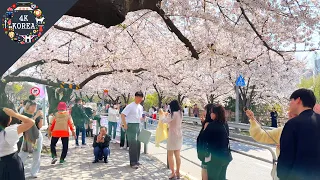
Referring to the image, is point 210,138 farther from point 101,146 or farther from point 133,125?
Answer: point 101,146

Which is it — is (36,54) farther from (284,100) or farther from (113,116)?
(284,100)

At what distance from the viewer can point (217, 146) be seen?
512 centimetres

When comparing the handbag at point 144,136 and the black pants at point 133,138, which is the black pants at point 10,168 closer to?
the black pants at point 133,138

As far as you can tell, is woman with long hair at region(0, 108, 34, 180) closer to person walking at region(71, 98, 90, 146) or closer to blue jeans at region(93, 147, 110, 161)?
blue jeans at region(93, 147, 110, 161)

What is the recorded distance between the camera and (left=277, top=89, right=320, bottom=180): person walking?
10.0 ft

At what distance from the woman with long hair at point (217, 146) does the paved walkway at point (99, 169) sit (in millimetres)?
2313

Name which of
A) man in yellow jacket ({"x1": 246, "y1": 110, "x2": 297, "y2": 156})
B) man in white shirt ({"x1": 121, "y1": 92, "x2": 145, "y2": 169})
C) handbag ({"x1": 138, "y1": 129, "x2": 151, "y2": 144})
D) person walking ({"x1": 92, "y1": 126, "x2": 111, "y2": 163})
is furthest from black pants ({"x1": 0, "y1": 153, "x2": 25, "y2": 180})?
handbag ({"x1": 138, "y1": 129, "x2": 151, "y2": 144})

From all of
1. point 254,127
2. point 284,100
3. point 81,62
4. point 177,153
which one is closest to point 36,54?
point 81,62

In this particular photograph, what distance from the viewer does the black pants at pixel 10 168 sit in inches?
168

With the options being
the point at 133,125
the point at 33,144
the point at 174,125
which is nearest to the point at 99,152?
the point at 133,125

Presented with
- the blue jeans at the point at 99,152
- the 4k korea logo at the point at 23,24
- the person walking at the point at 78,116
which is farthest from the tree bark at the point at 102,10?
the person walking at the point at 78,116

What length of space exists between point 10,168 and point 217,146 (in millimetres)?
2912

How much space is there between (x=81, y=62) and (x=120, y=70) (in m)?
1.69

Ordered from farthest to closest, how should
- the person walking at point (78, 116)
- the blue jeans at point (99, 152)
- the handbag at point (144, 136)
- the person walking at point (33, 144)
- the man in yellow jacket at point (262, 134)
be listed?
the person walking at point (78, 116) < the handbag at point (144, 136) < the blue jeans at point (99, 152) < the person walking at point (33, 144) < the man in yellow jacket at point (262, 134)
